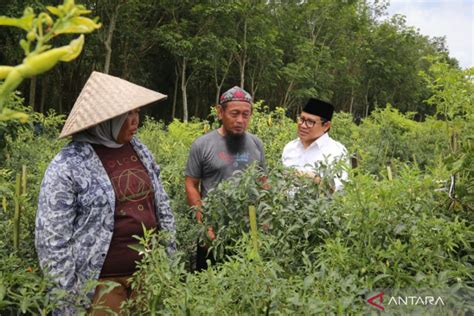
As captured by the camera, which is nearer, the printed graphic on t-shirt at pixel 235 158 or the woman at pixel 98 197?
the woman at pixel 98 197

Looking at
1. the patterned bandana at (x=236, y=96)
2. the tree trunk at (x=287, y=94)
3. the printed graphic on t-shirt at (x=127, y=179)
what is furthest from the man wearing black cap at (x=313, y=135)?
the tree trunk at (x=287, y=94)

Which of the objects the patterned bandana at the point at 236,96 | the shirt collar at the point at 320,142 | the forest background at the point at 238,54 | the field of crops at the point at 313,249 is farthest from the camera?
the forest background at the point at 238,54

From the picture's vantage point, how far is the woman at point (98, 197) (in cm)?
220

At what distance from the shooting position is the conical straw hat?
2305 millimetres

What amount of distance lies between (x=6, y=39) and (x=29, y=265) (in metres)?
16.1

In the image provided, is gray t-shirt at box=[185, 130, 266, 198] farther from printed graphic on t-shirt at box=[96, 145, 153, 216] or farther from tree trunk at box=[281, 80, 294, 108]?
tree trunk at box=[281, 80, 294, 108]

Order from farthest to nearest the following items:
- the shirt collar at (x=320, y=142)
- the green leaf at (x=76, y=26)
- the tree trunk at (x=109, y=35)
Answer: the tree trunk at (x=109, y=35) → the shirt collar at (x=320, y=142) → the green leaf at (x=76, y=26)

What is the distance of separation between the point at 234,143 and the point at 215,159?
18cm

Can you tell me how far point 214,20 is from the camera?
2336 cm

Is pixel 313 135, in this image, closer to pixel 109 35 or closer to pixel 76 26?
pixel 76 26

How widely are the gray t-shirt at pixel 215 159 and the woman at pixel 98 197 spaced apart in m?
0.94

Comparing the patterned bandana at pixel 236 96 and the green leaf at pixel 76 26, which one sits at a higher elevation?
the green leaf at pixel 76 26

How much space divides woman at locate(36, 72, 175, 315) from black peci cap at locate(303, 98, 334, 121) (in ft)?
4.91

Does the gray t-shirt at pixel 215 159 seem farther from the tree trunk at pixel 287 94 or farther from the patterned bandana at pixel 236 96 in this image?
the tree trunk at pixel 287 94
